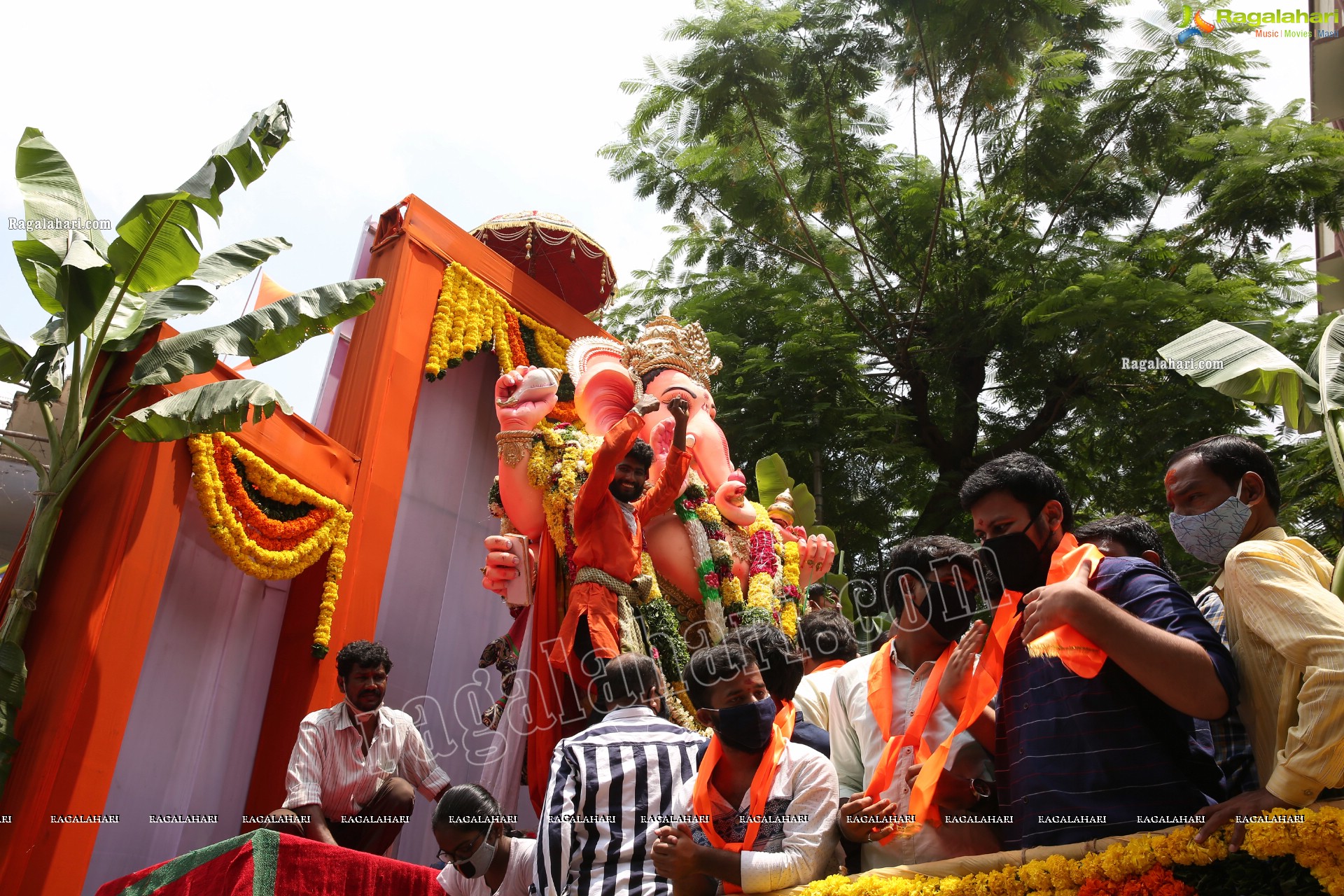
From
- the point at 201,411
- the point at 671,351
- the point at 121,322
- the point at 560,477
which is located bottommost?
the point at 201,411

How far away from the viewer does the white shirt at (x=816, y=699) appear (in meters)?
3.97

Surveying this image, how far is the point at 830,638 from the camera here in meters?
4.55

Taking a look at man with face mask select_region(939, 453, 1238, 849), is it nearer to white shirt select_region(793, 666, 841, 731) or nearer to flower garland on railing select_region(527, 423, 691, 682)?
white shirt select_region(793, 666, 841, 731)

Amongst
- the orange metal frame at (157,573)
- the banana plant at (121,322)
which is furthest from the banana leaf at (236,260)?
the orange metal frame at (157,573)

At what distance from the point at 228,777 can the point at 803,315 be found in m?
6.48

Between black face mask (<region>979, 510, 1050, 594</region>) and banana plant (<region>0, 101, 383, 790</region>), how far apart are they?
3.80 meters

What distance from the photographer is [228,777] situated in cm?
575

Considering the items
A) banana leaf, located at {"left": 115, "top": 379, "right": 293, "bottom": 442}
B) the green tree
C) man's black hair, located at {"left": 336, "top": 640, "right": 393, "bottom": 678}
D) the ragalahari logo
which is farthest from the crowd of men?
the ragalahari logo

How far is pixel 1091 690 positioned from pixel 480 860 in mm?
2288

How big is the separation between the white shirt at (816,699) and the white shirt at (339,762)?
6.53 feet

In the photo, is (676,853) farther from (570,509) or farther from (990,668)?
(570,509)

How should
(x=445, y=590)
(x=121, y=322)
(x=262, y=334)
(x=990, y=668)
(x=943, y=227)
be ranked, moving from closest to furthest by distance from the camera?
(x=990, y=668)
(x=121, y=322)
(x=262, y=334)
(x=445, y=590)
(x=943, y=227)

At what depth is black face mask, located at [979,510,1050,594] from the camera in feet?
9.18

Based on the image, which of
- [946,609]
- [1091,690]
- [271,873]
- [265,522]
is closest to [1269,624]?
[1091,690]
